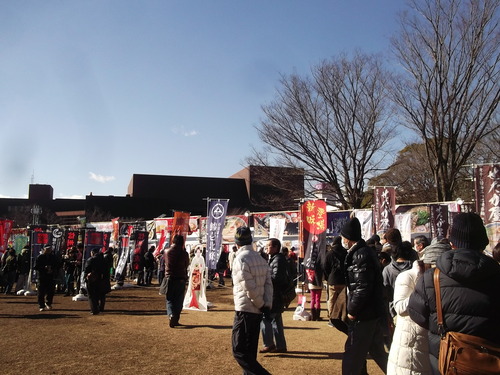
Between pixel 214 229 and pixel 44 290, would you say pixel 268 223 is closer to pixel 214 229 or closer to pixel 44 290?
pixel 214 229

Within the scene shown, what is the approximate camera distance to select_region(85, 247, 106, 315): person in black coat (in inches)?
408

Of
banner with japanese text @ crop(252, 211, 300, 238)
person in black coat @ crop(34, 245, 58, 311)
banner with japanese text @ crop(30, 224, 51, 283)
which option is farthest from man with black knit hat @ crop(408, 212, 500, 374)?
banner with japanese text @ crop(252, 211, 300, 238)

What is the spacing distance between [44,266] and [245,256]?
7.75 m

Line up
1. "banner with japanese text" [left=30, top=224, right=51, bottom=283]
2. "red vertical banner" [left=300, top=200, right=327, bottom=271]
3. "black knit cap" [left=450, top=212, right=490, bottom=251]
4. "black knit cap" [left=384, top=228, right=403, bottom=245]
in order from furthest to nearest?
"banner with japanese text" [left=30, top=224, right=51, bottom=283] < "red vertical banner" [left=300, top=200, right=327, bottom=271] < "black knit cap" [left=384, top=228, right=403, bottom=245] < "black knit cap" [left=450, top=212, right=490, bottom=251]

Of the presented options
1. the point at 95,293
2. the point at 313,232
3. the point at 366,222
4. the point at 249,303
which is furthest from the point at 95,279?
the point at 366,222

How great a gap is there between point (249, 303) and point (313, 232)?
6.11 meters

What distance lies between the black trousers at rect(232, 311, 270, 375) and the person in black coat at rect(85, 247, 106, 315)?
6.82 m

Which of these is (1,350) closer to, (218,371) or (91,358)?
(91,358)

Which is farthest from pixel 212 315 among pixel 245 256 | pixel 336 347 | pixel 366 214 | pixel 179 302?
pixel 366 214

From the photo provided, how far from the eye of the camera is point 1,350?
673 cm

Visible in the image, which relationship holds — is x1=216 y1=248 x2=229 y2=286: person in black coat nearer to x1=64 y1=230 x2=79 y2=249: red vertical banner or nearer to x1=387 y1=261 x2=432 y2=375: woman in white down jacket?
x1=64 y1=230 x2=79 y2=249: red vertical banner

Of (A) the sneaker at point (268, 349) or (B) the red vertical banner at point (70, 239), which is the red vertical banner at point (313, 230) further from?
(B) the red vertical banner at point (70, 239)

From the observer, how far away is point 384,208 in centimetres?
1462

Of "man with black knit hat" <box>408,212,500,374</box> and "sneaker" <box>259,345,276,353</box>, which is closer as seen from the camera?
"man with black knit hat" <box>408,212,500,374</box>
